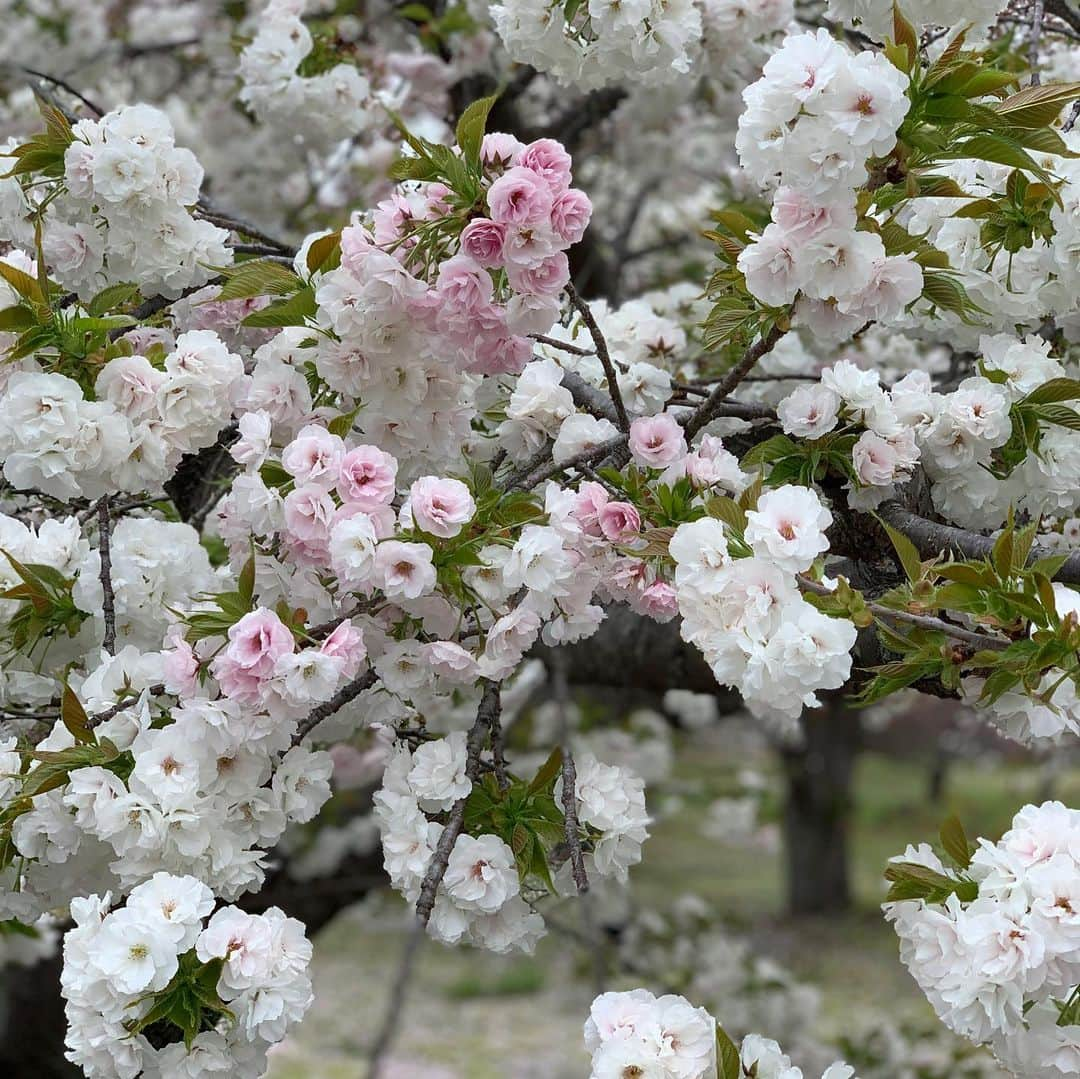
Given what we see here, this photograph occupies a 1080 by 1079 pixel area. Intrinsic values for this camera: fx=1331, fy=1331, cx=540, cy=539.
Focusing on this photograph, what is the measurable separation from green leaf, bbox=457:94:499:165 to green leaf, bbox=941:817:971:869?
0.94 m

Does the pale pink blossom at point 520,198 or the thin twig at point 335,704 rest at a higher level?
the pale pink blossom at point 520,198

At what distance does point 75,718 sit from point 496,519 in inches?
21.6

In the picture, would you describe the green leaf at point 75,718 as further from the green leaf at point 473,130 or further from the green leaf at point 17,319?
the green leaf at point 473,130

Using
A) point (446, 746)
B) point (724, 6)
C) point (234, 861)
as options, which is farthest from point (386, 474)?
point (724, 6)

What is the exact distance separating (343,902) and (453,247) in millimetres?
2973

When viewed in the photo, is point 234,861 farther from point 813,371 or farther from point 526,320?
point 813,371

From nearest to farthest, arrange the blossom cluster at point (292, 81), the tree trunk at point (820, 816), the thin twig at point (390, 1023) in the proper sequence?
1. the thin twig at point (390, 1023)
2. the blossom cluster at point (292, 81)
3. the tree trunk at point (820, 816)

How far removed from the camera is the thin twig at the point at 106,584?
1.71 metres

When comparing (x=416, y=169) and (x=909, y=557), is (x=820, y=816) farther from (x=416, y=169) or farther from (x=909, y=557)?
(x=416, y=169)

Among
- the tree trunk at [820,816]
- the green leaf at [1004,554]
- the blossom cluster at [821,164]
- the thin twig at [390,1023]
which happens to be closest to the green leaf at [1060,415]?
the blossom cluster at [821,164]

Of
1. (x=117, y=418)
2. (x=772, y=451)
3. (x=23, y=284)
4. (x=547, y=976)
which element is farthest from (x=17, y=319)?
(x=547, y=976)

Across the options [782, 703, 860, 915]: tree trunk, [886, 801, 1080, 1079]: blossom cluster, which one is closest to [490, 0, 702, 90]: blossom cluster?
[886, 801, 1080, 1079]: blossom cluster

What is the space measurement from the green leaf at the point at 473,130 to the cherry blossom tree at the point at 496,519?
0.01 meters

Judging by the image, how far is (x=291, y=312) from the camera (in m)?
1.71
